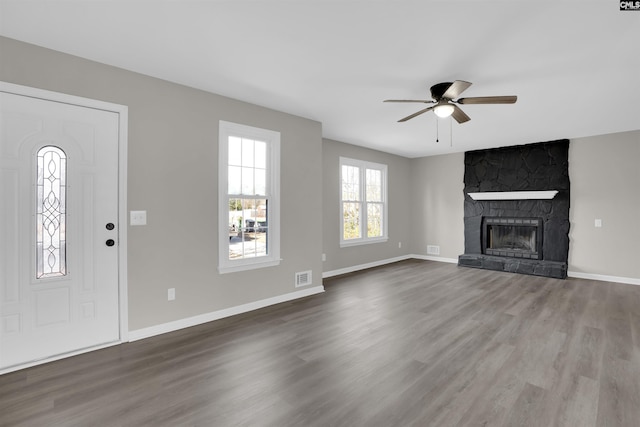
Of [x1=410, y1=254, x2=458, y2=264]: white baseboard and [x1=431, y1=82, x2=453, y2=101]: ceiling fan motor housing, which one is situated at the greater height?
[x1=431, y1=82, x2=453, y2=101]: ceiling fan motor housing

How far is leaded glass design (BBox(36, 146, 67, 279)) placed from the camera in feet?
8.27

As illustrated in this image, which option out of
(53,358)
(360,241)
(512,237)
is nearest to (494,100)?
(360,241)

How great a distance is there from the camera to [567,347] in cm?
276

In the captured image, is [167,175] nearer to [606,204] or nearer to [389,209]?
[389,209]

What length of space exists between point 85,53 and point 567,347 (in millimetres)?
5077

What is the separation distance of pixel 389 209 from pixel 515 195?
8.40 ft

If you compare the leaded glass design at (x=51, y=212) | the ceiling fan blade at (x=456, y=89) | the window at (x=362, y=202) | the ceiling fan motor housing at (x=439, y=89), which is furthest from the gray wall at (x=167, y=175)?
the window at (x=362, y=202)

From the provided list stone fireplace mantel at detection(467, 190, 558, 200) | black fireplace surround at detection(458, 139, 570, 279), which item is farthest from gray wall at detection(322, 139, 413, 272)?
stone fireplace mantel at detection(467, 190, 558, 200)

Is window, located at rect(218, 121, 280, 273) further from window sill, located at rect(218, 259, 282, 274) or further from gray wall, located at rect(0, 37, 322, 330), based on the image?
gray wall, located at rect(0, 37, 322, 330)

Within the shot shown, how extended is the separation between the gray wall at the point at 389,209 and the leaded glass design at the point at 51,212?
12.6 feet

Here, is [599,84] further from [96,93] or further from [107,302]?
[107,302]

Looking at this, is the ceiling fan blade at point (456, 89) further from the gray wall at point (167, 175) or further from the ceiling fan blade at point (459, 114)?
the gray wall at point (167, 175)

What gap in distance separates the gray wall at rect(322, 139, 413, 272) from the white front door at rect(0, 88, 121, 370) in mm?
3549

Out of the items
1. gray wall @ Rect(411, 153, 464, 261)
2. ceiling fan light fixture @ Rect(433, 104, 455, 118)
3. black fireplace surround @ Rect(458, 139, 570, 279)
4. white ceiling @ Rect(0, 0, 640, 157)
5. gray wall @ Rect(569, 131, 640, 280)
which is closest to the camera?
white ceiling @ Rect(0, 0, 640, 157)
